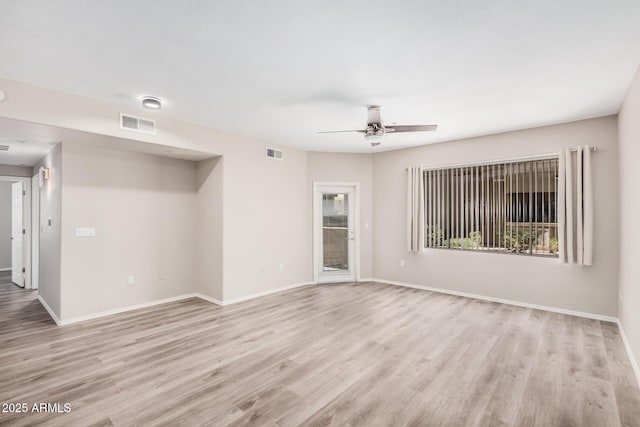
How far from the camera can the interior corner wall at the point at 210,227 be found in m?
5.06

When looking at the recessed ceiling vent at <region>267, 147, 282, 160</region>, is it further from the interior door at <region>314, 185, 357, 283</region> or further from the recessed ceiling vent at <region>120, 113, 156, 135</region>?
the recessed ceiling vent at <region>120, 113, 156, 135</region>

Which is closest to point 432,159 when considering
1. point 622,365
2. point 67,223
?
point 622,365

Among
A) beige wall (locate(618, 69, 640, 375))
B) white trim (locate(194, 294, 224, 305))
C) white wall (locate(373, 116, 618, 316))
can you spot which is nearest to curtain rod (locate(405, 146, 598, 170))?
white wall (locate(373, 116, 618, 316))

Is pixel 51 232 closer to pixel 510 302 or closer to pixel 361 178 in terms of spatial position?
pixel 361 178

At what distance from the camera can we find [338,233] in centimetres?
678

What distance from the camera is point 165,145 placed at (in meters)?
4.32

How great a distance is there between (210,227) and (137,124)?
1.90 meters

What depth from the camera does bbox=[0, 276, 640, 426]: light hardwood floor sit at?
2.27 metres

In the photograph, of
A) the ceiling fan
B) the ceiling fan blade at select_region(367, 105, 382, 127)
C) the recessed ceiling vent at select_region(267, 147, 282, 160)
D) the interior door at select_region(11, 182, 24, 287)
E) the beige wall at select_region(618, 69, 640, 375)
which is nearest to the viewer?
the beige wall at select_region(618, 69, 640, 375)

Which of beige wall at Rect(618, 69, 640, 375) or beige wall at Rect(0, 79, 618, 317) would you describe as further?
beige wall at Rect(0, 79, 618, 317)

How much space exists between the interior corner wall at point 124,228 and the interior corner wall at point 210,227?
13 cm

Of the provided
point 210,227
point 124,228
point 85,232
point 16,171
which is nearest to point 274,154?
point 210,227

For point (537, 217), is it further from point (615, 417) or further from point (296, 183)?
point (296, 183)

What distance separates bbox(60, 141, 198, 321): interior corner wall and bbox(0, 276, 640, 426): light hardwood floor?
1.35 ft
